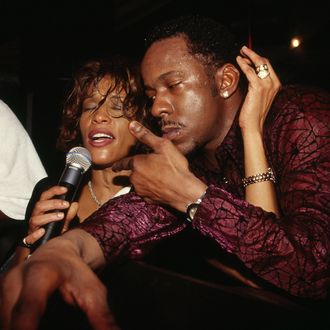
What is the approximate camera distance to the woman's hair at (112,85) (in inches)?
101

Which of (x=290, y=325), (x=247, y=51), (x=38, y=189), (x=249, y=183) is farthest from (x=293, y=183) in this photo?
(x=38, y=189)

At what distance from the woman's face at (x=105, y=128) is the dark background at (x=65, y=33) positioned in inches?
63.9

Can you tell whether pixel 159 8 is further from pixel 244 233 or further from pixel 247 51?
pixel 244 233

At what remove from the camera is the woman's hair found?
2553 millimetres

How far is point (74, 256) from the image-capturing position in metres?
1.21

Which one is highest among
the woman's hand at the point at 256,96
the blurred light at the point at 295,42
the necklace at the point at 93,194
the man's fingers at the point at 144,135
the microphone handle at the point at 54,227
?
the blurred light at the point at 295,42

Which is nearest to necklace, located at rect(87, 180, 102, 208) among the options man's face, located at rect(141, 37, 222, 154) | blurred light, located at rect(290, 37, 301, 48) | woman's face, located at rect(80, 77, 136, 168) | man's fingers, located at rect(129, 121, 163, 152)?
woman's face, located at rect(80, 77, 136, 168)

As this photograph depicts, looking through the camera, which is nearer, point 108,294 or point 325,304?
point 108,294

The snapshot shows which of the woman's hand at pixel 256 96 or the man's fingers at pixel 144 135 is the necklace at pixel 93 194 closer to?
the man's fingers at pixel 144 135

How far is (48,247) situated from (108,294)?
1.29 ft

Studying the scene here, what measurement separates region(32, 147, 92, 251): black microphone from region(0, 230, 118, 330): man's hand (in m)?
0.37

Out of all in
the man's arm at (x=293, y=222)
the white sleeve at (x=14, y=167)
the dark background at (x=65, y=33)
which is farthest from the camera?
the dark background at (x=65, y=33)

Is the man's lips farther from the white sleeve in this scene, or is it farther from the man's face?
the white sleeve

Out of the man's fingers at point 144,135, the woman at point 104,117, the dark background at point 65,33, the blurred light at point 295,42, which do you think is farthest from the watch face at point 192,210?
the blurred light at point 295,42
